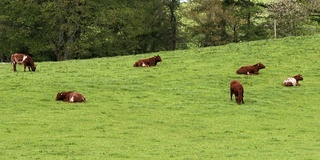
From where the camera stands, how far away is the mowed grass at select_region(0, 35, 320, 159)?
18766mm

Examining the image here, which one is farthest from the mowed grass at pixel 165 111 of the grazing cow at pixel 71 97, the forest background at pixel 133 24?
the forest background at pixel 133 24

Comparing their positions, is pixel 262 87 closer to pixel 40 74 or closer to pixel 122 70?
pixel 122 70

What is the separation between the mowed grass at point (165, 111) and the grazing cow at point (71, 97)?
0.41m

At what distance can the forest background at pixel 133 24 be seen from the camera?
201 ft

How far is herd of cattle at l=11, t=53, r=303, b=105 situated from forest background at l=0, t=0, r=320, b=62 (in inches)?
901

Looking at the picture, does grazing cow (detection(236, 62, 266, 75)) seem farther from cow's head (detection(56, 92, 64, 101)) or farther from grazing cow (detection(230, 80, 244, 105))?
cow's head (detection(56, 92, 64, 101))

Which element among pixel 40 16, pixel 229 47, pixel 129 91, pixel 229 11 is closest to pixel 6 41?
pixel 40 16

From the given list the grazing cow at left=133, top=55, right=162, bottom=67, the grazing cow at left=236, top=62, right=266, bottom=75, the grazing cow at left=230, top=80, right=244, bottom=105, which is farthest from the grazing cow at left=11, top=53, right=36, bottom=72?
the grazing cow at left=230, top=80, right=244, bottom=105

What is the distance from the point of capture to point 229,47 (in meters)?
44.5

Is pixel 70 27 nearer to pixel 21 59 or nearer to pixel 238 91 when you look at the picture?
pixel 21 59

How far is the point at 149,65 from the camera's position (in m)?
37.5

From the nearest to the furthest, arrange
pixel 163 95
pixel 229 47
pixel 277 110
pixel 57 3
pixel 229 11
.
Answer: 1. pixel 277 110
2. pixel 163 95
3. pixel 229 47
4. pixel 57 3
5. pixel 229 11

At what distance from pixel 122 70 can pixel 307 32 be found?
36468mm

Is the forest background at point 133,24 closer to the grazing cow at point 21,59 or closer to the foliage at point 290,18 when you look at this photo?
the foliage at point 290,18
